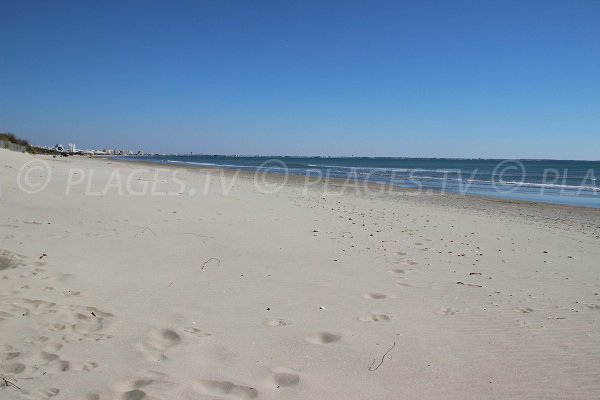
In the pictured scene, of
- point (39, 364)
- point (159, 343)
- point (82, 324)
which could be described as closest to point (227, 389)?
point (159, 343)

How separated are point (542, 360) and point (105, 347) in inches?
130

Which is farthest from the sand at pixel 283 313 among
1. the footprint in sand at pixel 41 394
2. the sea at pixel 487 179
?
the sea at pixel 487 179

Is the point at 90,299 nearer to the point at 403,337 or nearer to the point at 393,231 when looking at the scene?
the point at 403,337

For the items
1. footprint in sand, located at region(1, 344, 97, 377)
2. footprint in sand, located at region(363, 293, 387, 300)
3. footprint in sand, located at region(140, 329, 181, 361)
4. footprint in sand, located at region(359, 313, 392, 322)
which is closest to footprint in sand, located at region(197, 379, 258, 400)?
footprint in sand, located at region(140, 329, 181, 361)

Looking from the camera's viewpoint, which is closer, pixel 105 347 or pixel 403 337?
pixel 105 347

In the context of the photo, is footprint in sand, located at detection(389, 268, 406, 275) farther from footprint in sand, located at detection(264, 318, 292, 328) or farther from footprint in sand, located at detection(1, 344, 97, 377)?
footprint in sand, located at detection(1, 344, 97, 377)

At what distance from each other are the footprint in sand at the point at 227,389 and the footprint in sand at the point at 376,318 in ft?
4.94

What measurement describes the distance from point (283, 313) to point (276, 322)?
0.22m

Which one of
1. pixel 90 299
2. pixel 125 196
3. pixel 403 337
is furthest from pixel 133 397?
pixel 125 196

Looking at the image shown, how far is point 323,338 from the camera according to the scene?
346cm

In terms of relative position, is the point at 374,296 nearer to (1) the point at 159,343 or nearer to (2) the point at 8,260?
(1) the point at 159,343

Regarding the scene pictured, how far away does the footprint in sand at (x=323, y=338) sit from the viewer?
3390 mm

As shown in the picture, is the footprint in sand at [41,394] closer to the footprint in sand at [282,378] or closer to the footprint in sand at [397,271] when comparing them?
the footprint in sand at [282,378]

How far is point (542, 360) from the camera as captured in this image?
3242mm
